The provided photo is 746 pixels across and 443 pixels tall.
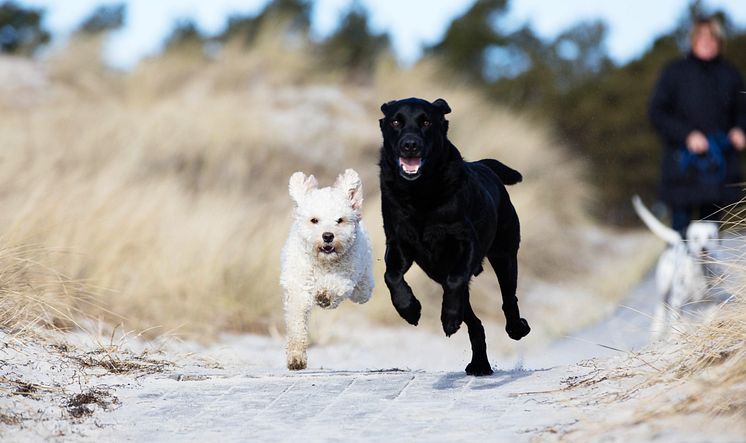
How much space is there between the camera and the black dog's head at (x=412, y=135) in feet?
17.1

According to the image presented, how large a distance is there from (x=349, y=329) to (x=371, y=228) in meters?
1.64

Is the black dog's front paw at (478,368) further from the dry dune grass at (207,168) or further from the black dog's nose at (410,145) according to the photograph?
the dry dune grass at (207,168)

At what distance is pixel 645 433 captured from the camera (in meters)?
4.05

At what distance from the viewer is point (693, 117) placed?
10078mm

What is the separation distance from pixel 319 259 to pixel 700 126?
499 cm

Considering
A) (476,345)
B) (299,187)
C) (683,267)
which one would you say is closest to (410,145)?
(476,345)

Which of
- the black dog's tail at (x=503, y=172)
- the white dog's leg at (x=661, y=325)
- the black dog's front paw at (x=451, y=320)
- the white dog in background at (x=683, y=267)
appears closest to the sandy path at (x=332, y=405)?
the white dog's leg at (x=661, y=325)

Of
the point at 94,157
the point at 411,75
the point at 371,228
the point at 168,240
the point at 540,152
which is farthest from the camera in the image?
the point at 411,75

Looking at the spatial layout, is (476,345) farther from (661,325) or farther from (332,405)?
(661,325)

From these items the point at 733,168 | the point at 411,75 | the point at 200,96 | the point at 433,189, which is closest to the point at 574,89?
the point at 411,75

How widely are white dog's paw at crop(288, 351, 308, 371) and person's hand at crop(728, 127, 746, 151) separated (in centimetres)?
490

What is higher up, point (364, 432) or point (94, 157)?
point (94, 157)

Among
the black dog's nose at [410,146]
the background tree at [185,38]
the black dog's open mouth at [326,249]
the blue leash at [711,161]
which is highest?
the background tree at [185,38]

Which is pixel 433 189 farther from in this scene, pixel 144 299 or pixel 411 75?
pixel 411 75
